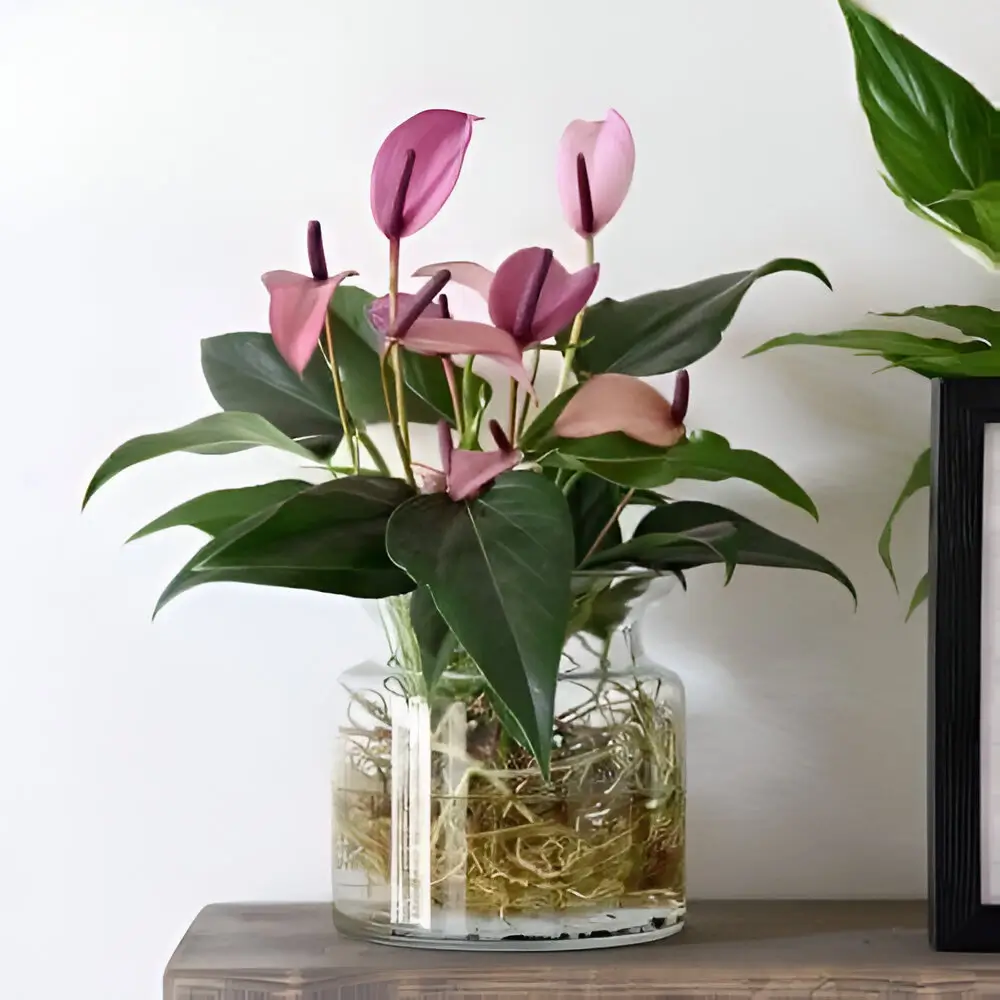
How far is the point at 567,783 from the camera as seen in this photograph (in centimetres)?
69

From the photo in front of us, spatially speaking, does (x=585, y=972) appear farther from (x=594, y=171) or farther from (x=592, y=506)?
(x=594, y=171)

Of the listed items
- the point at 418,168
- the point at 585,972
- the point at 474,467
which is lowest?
the point at 585,972

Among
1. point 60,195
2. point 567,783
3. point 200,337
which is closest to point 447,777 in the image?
point 567,783

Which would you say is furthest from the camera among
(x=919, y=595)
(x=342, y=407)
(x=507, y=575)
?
(x=919, y=595)

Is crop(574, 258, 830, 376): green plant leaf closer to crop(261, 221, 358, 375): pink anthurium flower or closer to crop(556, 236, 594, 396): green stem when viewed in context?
crop(556, 236, 594, 396): green stem

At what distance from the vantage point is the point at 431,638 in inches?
26.0

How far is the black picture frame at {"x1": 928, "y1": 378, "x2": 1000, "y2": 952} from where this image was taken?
27.3 inches

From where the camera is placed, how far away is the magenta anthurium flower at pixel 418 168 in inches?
26.5

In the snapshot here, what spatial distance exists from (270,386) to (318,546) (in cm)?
20

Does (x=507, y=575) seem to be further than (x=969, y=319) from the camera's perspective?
No

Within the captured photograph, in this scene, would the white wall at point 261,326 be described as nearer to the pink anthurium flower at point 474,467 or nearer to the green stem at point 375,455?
the green stem at point 375,455

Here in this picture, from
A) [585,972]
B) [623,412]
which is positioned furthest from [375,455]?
[585,972]

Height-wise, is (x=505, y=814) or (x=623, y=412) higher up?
(x=623, y=412)

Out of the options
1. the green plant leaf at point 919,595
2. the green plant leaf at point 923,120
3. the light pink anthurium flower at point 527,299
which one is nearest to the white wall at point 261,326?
the green plant leaf at point 919,595
